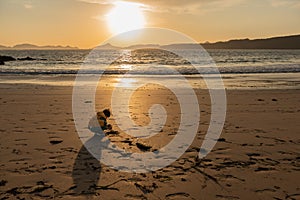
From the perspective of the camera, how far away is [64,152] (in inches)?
198

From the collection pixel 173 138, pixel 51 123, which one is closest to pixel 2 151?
pixel 51 123

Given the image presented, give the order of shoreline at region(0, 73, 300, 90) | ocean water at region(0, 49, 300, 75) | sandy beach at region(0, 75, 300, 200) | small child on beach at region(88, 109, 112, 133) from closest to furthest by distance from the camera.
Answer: sandy beach at region(0, 75, 300, 200)
small child on beach at region(88, 109, 112, 133)
shoreline at region(0, 73, 300, 90)
ocean water at region(0, 49, 300, 75)

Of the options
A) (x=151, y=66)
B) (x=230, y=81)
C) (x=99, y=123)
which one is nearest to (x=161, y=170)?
Answer: (x=99, y=123)

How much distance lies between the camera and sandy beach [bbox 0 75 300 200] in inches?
144

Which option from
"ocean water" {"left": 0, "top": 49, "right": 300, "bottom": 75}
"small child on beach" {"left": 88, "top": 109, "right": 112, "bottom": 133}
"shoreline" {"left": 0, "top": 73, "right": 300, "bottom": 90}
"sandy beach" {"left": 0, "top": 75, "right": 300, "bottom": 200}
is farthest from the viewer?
"ocean water" {"left": 0, "top": 49, "right": 300, "bottom": 75}

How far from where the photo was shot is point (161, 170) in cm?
433

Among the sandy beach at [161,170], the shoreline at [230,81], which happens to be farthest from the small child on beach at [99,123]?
the shoreline at [230,81]

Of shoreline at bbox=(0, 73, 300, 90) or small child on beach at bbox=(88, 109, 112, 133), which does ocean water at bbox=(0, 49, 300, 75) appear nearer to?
shoreline at bbox=(0, 73, 300, 90)

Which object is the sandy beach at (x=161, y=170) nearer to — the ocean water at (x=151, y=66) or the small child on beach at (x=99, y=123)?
the small child on beach at (x=99, y=123)

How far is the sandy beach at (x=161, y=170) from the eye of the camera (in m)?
3.65

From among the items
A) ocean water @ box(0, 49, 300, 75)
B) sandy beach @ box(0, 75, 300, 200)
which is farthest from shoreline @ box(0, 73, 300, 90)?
sandy beach @ box(0, 75, 300, 200)

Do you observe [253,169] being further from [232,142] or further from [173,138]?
[173,138]

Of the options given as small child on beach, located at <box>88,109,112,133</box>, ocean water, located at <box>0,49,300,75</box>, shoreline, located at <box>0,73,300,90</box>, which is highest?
ocean water, located at <box>0,49,300,75</box>

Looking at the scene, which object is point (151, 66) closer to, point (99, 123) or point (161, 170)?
point (99, 123)
